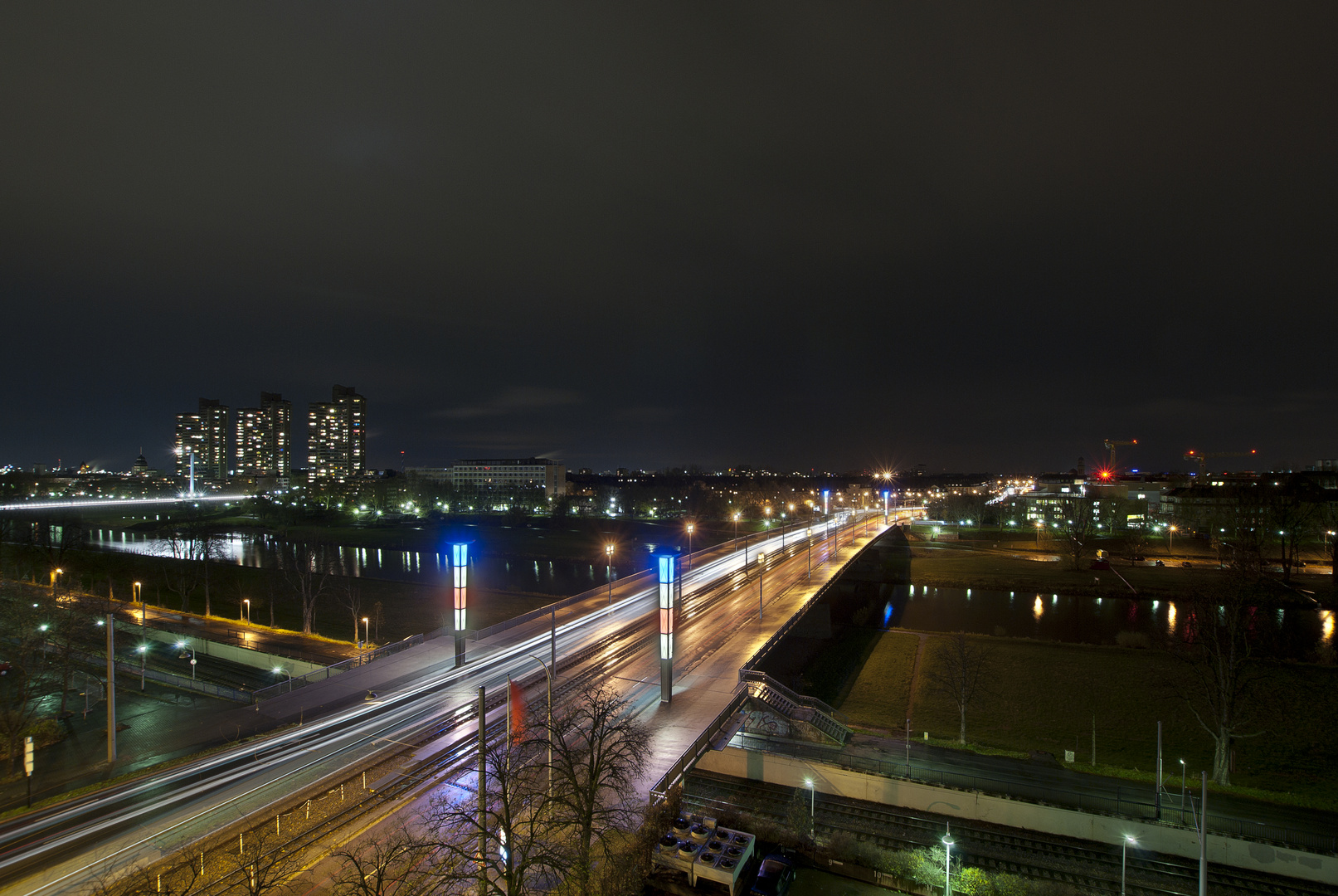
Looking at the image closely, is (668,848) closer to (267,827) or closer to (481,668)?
(267,827)

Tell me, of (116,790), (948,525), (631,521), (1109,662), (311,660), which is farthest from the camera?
(631,521)

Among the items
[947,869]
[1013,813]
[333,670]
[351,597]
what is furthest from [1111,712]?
[351,597]

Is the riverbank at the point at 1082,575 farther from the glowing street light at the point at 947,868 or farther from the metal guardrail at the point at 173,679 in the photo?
the metal guardrail at the point at 173,679

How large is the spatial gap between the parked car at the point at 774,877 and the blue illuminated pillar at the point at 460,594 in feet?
41.1

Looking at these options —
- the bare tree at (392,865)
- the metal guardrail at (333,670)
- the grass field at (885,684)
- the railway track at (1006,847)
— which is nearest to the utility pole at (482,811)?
the bare tree at (392,865)

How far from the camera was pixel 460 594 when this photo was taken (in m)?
22.3

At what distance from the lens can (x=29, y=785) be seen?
1623cm

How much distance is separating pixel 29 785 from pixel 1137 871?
90.4 ft

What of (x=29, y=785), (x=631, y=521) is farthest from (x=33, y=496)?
(x=29, y=785)

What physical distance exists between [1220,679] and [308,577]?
43.3m

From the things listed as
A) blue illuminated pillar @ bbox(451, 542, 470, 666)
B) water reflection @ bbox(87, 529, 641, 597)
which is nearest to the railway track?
blue illuminated pillar @ bbox(451, 542, 470, 666)

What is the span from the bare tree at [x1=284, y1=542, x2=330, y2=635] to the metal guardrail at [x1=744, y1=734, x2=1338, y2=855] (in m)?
26.4

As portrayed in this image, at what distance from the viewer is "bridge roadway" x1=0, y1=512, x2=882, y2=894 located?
1196 centimetres

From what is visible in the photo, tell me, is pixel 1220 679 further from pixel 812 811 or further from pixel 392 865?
pixel 392 865
